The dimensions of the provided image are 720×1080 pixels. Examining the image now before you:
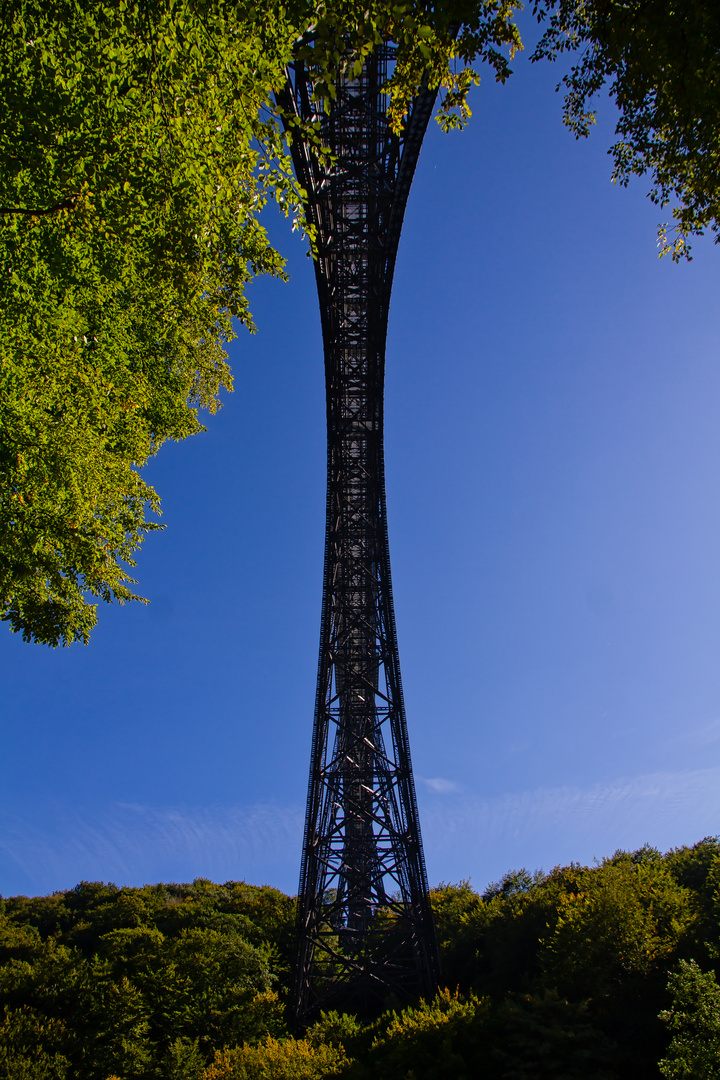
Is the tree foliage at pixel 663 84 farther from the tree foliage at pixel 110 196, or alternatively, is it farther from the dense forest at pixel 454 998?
the dense forest at pixel 454 998

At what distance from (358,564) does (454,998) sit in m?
11.7

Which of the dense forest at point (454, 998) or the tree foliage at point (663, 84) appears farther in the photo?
the dense forest at point (454, 998)

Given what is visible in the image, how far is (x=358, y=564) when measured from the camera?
19.8 meters

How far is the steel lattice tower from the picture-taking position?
13.6 meters


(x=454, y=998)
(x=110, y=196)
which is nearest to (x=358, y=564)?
(x=454, y=998)

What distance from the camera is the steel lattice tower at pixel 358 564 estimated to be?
13.6m

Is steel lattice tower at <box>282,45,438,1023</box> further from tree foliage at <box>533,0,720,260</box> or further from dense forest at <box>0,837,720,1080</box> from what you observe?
tree foliage at <box>533,0,720,260</box>

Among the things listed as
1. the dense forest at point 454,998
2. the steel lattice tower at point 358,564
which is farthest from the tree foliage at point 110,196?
the dense forest at point 454,998

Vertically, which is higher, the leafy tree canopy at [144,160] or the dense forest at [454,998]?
the leafy tree canopy at [144,160]

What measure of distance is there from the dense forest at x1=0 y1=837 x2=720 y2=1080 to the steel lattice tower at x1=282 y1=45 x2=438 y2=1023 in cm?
168

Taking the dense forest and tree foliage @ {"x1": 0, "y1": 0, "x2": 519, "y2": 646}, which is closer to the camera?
tree foliage @ {"x1": 0, "y1": 0, "x2": 519, "y2": 646}

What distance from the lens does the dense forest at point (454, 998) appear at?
37.8 ft

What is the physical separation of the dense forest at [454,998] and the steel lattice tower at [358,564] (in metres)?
1.68

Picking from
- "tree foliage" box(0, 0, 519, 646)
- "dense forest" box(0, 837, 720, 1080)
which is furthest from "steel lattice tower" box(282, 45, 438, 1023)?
"tree foliage" box(0, 0, 519, 646)
